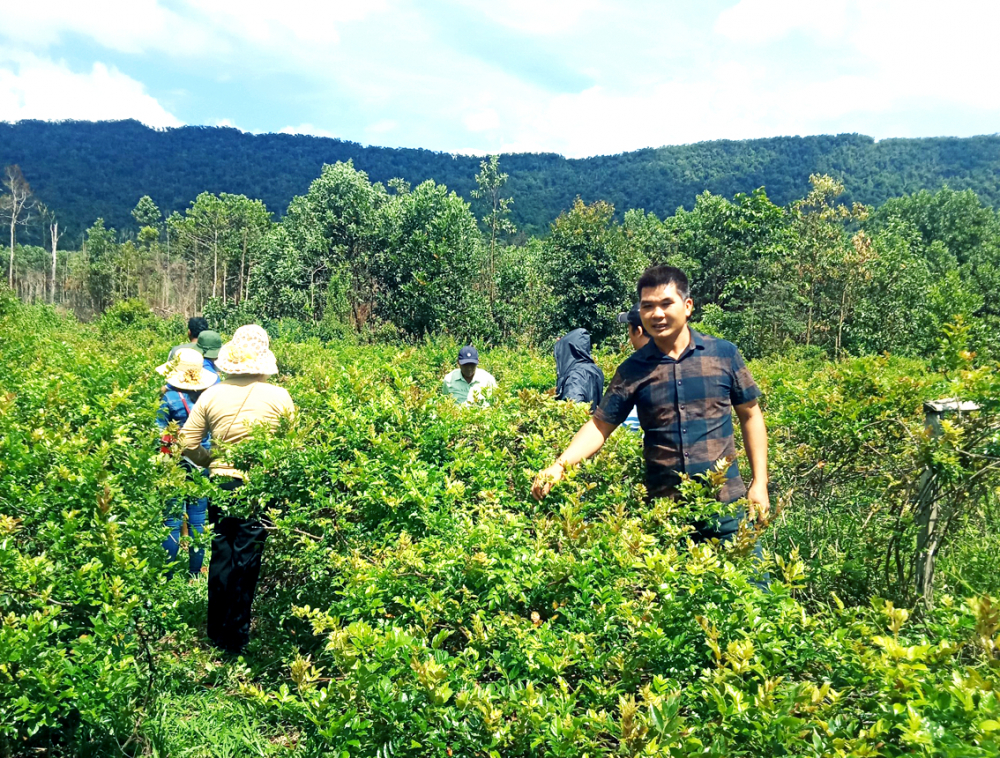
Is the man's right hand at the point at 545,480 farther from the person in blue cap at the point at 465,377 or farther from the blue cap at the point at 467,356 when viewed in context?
the blue cap at the point at 467,356

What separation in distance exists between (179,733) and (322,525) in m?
1.17

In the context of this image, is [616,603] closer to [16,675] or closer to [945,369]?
[16,675]

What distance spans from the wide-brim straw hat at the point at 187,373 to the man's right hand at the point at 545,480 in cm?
381

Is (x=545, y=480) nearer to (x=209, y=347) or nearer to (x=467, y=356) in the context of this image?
(x=467, y=356)

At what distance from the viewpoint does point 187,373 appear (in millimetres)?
5664

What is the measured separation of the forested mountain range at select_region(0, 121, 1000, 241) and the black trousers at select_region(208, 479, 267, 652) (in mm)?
113440

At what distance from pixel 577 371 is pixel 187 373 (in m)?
3.11

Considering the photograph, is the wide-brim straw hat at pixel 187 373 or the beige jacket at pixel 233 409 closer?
the beige jacket at pixel 233 409

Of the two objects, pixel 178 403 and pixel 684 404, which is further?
pixel 178 403

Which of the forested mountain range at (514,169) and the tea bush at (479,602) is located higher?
the forested mountain range at (514,169)

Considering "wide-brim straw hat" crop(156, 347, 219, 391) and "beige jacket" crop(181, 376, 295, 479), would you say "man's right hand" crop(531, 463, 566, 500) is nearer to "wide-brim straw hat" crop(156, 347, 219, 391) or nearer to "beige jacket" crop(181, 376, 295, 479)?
"beige jacket" crop(181, 376, 295, 479)

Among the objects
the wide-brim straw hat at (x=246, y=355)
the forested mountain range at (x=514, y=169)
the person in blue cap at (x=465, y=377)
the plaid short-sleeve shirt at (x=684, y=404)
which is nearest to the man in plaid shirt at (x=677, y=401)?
the plaid short-sleeve shirt at (x=684, y=404)

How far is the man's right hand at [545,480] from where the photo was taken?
9.12 ft

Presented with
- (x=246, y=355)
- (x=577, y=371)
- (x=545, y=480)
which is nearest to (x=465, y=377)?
(x=577, y=371)
